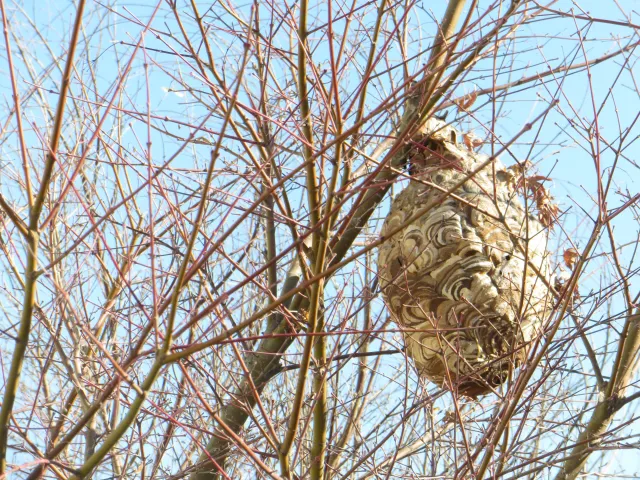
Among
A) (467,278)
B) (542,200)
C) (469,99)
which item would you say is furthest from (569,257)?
(469,99)

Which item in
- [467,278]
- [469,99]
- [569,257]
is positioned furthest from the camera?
[469,99]

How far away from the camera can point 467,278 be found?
273cm

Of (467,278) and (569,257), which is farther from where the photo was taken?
(569,257)

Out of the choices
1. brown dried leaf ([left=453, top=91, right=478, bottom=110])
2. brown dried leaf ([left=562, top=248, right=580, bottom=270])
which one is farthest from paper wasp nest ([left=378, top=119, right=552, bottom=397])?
brown dried leaf ([left=453, top=91, right=478, bottom=110])

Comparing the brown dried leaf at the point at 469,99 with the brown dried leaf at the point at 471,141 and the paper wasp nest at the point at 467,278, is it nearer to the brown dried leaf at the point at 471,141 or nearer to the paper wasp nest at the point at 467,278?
the brown dried leaf at the point at 471,141

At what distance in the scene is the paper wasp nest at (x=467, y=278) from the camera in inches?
107

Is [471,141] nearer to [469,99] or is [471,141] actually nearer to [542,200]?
[469,99]

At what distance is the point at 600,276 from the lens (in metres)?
3.41

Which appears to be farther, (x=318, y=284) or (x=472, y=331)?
(x=472, y=331)

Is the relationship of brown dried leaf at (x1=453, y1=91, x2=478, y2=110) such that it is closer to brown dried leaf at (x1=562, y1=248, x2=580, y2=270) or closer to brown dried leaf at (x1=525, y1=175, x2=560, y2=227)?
brown dried leaf at (x1=525, y1=175, x2=560, y2=227)

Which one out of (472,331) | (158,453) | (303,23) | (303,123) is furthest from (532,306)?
(158,453)

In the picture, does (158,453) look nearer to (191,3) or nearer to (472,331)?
(472,331)

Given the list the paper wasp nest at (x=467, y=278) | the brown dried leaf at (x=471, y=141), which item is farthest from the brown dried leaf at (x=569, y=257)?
the brown dried leaf at (x=471, y=141)

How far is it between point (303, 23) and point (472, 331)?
1141 millimetres
